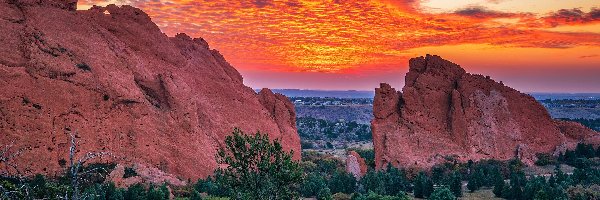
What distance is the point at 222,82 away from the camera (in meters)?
68.3

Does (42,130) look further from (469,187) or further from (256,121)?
(469,187)

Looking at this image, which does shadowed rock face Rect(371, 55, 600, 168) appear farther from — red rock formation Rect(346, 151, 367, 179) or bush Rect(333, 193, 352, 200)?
bush Rect(333, 193, 352, 200)

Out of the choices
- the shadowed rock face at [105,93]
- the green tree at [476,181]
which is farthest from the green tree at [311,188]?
the green tree at [476,181]

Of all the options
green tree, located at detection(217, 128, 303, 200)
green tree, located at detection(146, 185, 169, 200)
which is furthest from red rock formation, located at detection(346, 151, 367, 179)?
green tree, located at detection(217, 128, 303, 200)

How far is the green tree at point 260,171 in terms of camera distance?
913 inches

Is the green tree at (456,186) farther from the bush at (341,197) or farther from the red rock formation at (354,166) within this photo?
the red rock formation at (354,166)

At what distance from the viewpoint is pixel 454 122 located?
67.0 meters

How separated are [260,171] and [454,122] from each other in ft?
162

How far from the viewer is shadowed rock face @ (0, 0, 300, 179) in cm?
4384

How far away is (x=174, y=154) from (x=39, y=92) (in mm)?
14515

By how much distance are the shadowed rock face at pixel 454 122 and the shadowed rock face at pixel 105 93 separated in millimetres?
19138

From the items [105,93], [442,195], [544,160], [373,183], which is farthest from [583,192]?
[105,93]

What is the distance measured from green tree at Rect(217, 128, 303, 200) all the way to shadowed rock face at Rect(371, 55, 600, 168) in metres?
42.3

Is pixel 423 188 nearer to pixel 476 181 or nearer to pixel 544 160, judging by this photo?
pixel 476 181
